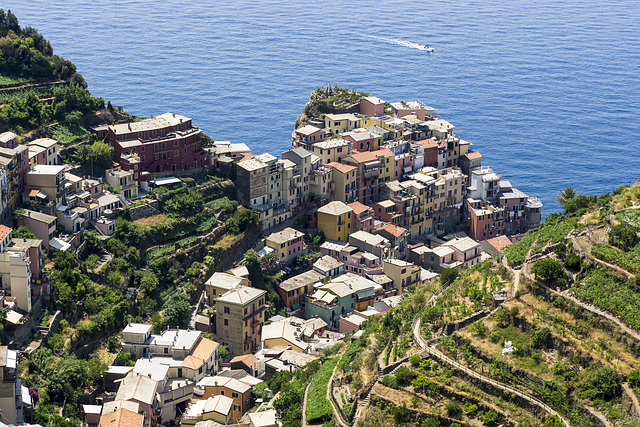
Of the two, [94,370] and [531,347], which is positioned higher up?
[531,347]

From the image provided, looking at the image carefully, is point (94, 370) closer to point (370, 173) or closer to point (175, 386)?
point (175, 386)

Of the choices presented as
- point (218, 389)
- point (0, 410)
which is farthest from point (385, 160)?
point (0, 410)

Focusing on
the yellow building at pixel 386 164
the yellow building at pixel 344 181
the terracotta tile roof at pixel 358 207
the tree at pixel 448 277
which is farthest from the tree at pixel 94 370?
the yellow building at pixel 386 164

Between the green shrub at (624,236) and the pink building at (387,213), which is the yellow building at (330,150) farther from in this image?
the green shrub at (624,236)

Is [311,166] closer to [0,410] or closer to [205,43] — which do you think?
[0,410]

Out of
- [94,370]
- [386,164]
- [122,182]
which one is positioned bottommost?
[94,370]

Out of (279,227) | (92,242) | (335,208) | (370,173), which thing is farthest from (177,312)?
(370,173)

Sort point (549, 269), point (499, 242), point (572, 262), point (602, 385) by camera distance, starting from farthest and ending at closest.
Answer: point (499, 242), point (572, 262), point (549, 269), point (602, 385)

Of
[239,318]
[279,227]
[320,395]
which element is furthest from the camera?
[279,227]
